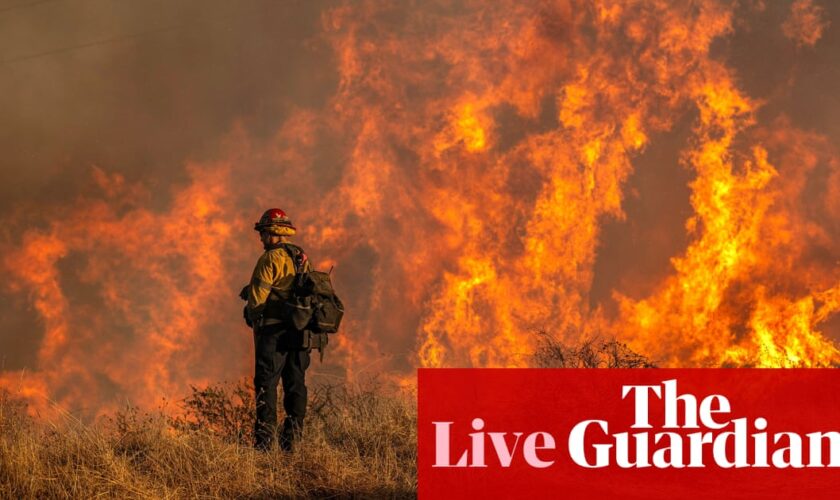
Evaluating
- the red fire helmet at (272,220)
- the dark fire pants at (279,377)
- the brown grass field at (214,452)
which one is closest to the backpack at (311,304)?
the dark fire pants at (279,377)

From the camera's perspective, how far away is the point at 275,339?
381 inches

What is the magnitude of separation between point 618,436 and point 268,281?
4.00 meters

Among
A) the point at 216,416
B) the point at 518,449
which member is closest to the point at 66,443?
the point at 216,416

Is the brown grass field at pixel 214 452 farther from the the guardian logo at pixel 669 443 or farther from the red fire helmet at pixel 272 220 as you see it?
the red fire helmet at pixel 272 220

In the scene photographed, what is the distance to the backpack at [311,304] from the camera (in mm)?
9555

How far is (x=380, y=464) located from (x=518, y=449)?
2.01 meters

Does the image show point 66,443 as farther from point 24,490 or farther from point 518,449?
point 518,449

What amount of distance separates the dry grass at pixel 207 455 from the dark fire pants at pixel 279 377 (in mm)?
222

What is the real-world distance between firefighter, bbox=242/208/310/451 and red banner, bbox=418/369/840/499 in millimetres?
1366

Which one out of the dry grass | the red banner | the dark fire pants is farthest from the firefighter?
the red banner

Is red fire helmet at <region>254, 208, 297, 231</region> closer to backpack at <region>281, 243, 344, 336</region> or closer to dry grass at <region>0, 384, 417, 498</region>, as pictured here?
backpack at <region>281, 243, 344, 336</region>

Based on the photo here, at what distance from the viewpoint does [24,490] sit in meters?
7.71

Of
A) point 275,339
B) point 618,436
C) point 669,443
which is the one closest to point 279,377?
point 275,339

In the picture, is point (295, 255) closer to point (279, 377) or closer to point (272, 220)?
point (272, 220)
